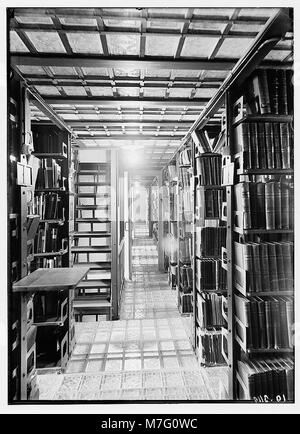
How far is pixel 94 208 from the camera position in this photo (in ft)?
18.5

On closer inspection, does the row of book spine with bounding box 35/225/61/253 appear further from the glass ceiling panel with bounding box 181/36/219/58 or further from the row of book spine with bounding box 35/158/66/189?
the glass ceiling panel with bounding box 181/36/219/58

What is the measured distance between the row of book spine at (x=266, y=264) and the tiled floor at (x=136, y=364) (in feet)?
3.89

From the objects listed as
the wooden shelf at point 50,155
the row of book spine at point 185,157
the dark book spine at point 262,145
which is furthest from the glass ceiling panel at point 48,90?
the row of book spine at point 185,157

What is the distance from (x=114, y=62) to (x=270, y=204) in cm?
161

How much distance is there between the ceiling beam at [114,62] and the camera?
239 centimetres

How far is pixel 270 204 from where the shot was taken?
7.24ft

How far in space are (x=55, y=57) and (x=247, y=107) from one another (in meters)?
1.51

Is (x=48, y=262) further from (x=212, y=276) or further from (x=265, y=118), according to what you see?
(x=265, y=118)

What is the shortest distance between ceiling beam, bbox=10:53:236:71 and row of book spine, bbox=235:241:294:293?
1467mm

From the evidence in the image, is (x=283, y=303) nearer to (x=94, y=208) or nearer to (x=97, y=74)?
(x=97, y=74)

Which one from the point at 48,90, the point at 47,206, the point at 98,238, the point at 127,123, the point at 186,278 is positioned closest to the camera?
the point at 48,90

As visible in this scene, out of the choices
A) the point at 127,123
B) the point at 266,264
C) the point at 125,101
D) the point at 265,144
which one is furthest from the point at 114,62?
the point at 127,123

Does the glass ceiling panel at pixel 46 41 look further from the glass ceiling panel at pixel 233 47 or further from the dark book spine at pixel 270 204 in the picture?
the dark book spine at pixel 270 204

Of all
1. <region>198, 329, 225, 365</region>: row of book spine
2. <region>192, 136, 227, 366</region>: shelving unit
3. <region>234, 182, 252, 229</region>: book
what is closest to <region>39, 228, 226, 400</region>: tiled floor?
<region>198, 329, 225, 365</region>: row of book spine
